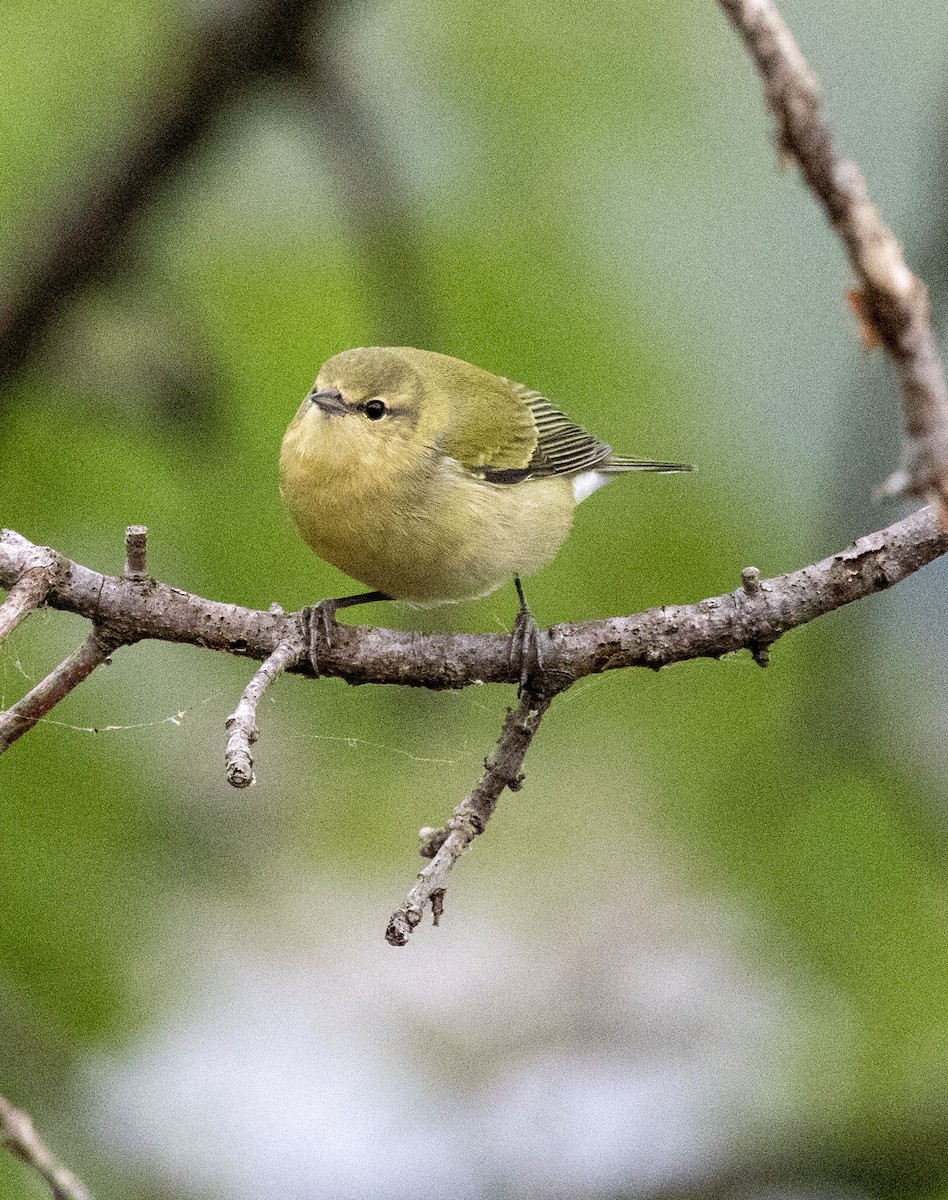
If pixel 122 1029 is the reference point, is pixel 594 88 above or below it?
above

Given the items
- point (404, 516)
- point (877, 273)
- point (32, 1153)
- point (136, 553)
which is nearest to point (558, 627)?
Result: point (136, 553)

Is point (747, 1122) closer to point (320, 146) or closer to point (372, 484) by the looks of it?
point (372, 484)

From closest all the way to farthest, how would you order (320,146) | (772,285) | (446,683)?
(446,683) → (320,146) → (772,285)

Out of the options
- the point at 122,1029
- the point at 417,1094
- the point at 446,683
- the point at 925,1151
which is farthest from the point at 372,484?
the point at 925,1151

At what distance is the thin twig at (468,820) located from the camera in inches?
74.6

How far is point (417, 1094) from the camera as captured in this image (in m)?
3.60

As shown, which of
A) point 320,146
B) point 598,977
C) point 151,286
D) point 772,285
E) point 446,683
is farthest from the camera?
point 598,977

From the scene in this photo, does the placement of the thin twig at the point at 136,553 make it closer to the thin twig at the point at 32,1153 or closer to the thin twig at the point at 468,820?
the thin twig at the point at 468,820

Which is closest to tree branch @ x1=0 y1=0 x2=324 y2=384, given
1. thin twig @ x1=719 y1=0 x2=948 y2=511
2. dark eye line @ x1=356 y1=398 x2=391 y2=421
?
dark eye line @ x1=356 y1=398 x2=391 y2=421

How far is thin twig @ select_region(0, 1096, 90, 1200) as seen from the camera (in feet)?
→ 3.88

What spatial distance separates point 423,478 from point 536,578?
664 millimetres

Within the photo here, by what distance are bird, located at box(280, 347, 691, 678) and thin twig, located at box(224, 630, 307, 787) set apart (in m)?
0.71

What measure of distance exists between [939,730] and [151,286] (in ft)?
7.19

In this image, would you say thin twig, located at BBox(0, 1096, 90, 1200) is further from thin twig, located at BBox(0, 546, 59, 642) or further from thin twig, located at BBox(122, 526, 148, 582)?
thin twig, located at BBox(122, 526, 148, 582)
